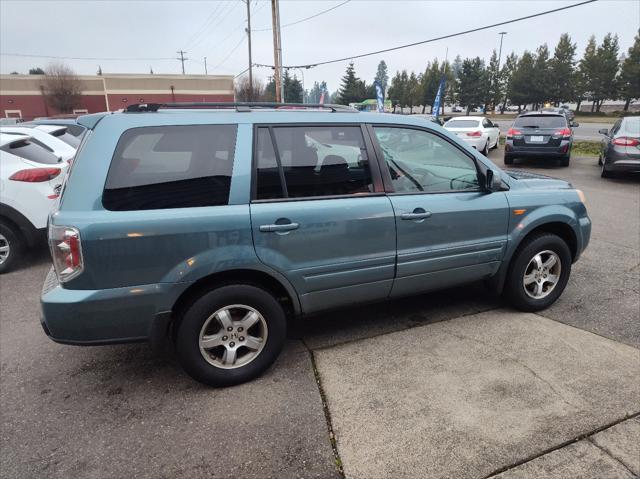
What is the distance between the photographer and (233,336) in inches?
111

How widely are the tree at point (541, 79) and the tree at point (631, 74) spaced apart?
370 inches

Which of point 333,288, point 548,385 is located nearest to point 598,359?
point 548,385

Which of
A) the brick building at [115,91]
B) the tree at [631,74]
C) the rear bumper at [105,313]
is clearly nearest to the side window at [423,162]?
the rear bumper at [105,313]

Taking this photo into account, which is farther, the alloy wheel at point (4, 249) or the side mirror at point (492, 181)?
the alloy wheel at point (4, 249)

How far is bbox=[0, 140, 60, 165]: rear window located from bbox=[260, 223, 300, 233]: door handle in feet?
13.7

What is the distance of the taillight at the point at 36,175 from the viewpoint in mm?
5160

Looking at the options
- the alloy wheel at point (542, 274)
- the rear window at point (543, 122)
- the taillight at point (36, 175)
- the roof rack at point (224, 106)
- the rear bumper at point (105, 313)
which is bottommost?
the alloy wheel at point (542, 274)

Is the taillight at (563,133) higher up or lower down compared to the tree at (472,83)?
lower down

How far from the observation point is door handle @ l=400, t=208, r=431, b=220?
124 inches

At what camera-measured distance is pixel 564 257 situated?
3.86 metres

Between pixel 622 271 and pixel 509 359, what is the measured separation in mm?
2664

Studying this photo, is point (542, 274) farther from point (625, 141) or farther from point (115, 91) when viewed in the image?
point (115, 91)

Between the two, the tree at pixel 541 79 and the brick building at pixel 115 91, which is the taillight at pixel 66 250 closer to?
the brick building at pixel 115 91

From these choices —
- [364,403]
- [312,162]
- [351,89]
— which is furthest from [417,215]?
[351,89]
